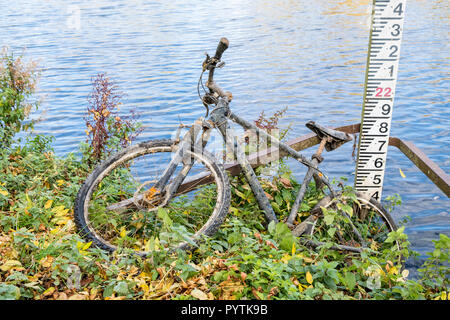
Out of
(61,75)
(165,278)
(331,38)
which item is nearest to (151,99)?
(61,75)

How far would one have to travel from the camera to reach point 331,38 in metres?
18.1

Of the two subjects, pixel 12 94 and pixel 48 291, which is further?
pixel 12 94

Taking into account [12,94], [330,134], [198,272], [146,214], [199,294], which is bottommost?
[199,294]

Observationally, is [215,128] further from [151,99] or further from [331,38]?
[331,38]

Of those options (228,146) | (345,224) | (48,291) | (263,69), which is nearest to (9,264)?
(48,291)

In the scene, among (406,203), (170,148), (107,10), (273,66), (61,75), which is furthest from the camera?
(107,10)

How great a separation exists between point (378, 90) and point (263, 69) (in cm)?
919

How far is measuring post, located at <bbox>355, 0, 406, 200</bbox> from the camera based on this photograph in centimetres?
492

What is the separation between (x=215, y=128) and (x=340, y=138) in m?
1.50

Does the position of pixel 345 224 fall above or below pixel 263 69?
below

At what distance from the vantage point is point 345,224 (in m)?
4.79

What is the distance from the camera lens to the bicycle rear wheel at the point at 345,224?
4359 mm

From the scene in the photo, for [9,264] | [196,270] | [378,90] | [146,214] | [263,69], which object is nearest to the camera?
[9,264]

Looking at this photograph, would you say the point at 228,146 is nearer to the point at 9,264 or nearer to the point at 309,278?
the point at 309,278
